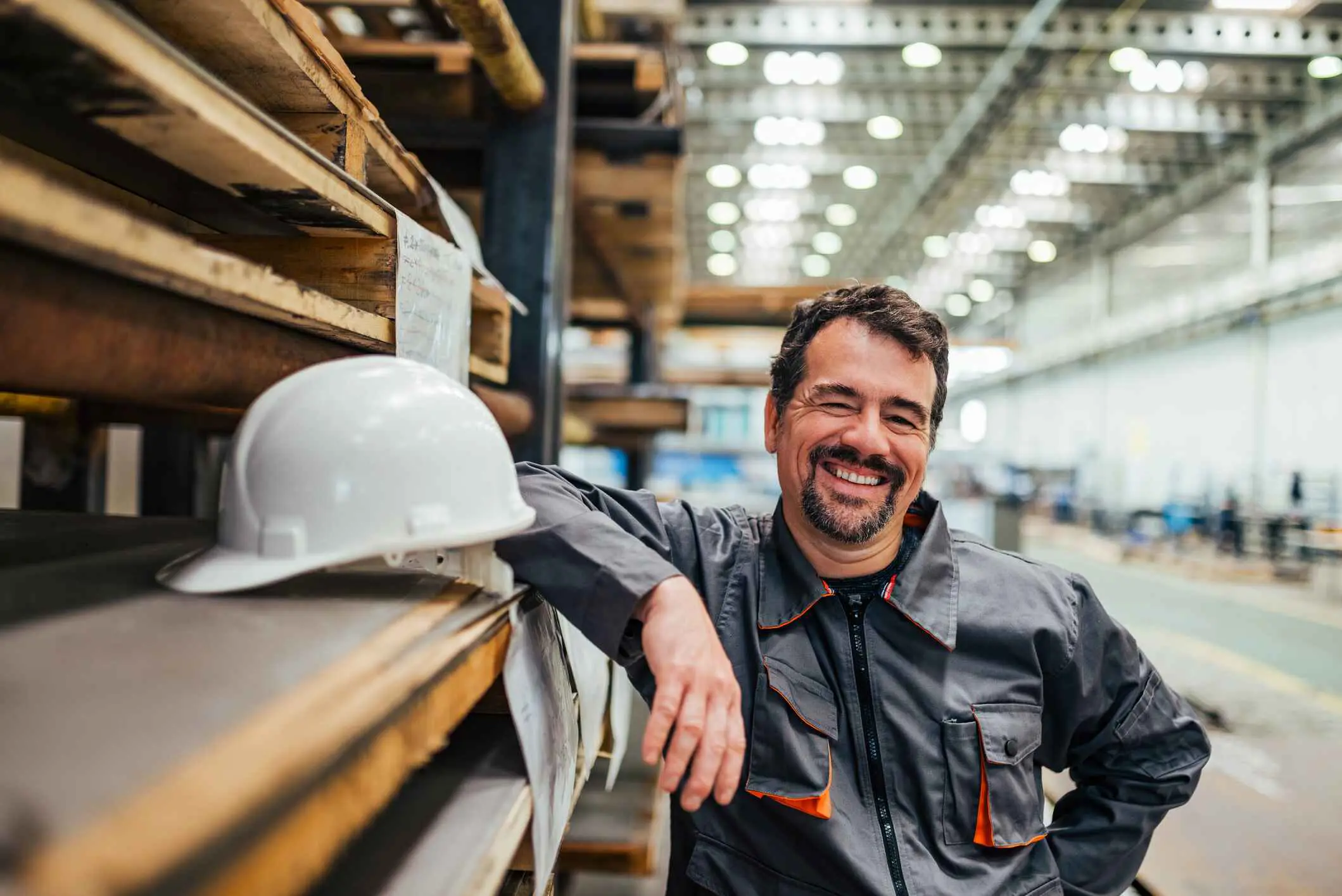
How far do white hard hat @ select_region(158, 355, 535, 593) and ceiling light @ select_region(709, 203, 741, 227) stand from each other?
12.7 metres

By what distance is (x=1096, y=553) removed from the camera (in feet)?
39.4

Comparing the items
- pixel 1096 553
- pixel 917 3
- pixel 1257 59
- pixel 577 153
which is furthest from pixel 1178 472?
pixel 577 153

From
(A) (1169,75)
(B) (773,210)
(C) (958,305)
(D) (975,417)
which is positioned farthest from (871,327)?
(D) (975,417)

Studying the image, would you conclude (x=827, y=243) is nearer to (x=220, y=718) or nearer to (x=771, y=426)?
(x=771, y=426)

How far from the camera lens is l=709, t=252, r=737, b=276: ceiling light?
54.5ft

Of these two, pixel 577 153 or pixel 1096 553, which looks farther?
pixel 1096 553

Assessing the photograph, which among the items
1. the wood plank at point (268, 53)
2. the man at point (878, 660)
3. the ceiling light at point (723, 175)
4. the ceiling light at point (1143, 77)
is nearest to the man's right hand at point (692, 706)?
the man at point (878, 660)

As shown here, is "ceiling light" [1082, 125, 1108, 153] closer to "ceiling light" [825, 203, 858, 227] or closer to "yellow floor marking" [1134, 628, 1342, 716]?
"ceiling light" [825, 203, 858, 227]

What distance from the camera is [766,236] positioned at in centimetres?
1499

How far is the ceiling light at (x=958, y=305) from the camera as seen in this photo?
2053 centimetres

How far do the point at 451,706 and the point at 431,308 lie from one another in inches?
33.0

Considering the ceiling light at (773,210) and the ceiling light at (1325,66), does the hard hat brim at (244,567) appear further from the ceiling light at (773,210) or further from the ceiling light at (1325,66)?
the ceiling light at (773,210)

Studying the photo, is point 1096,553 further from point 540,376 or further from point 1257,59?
point 540,376

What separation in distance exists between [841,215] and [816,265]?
140 inches
